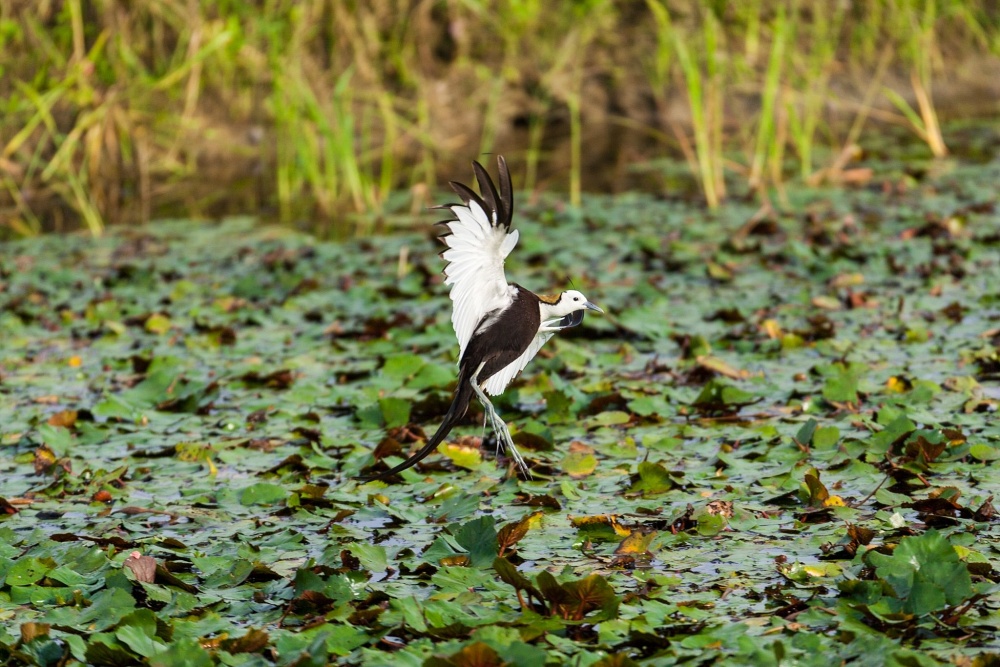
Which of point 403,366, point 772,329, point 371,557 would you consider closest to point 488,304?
point 371,557

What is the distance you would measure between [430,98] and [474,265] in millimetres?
7819

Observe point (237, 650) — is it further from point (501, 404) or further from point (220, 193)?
point (220, 193)

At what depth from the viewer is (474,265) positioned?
10.0ft

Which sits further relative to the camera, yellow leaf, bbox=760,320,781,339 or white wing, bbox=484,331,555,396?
yellow leaf, bbox=760,320,781,339

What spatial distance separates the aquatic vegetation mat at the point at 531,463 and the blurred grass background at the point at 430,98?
1442 mm

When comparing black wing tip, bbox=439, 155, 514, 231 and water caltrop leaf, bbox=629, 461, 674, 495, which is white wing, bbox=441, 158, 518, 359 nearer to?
black wing tip, bbox=439, 155, 514, 231

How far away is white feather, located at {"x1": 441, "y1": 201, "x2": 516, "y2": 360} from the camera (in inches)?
116

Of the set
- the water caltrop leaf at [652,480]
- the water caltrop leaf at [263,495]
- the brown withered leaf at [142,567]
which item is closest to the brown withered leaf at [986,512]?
the water caltrop leaf at [652,480]

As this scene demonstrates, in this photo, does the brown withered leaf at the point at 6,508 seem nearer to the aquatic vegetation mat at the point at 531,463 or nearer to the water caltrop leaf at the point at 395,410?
the aquatic vegetation mat at the point at 531,463

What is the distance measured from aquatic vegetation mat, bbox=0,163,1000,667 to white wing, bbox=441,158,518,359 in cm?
53

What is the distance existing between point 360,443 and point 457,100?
23.5 ft

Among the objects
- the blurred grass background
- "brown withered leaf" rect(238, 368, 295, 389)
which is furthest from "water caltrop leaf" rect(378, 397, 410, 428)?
the blurred grass background

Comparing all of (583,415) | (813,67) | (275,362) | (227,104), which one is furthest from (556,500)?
(227,104)

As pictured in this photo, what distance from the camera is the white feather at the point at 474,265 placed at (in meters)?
2.95
